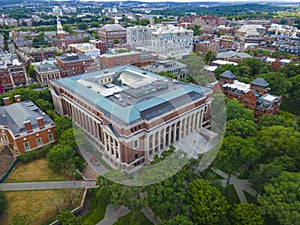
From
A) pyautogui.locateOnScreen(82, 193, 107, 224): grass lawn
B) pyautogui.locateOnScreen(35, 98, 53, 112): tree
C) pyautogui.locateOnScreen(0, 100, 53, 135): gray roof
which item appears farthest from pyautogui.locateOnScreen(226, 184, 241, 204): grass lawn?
pyautogui.locateOnScreen(35, 98, 53, 112): tree

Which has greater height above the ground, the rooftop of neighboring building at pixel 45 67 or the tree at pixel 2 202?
the rooftop of neighboring building at pixel 45 67

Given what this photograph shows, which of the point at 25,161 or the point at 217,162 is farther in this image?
the point at 25,161

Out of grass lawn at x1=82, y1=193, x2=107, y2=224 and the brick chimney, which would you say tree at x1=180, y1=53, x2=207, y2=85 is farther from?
the brick chimney

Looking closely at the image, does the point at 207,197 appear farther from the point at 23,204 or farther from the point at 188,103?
the point at 23,204

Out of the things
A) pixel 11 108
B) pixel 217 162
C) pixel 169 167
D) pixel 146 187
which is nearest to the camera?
pixel 146 187

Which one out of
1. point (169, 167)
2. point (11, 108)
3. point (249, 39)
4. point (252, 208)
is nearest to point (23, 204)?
point (169, 167)

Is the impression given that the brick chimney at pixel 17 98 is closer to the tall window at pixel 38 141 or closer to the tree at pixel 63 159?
the tall window at pixel 38 141

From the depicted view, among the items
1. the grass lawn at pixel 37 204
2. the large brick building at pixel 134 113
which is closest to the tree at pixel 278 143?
the large brick building at pixel 134 113
